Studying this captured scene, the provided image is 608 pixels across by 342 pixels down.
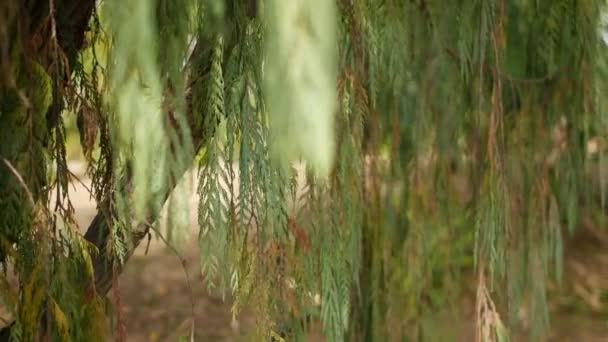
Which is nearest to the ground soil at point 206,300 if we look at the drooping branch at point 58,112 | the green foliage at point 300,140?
the green foliage at point 300,140

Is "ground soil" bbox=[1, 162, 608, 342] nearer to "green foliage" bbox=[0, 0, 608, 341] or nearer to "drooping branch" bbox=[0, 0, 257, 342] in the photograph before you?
"green foliage" bbox=[0, 0, 608, 341]

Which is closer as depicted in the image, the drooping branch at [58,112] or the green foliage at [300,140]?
the green foliage at [300,140]

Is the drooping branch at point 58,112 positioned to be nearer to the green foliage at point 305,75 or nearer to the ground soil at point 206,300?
the green foliage at point 305,75

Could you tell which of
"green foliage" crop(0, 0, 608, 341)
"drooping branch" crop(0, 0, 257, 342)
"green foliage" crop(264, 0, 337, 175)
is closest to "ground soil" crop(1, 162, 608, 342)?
"green foliage" crop(0, 0, 608, 341)

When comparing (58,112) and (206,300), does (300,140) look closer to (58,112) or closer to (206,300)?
(58,112)

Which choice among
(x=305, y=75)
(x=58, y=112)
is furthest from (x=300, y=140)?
(x=58, y=112)

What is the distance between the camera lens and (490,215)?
1669 millimetres

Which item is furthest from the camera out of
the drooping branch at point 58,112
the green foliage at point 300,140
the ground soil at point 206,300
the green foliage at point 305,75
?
the ground soil at point 206,300

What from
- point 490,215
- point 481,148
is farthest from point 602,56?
point 490,215

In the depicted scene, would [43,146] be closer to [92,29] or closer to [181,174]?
Result: [92,29]

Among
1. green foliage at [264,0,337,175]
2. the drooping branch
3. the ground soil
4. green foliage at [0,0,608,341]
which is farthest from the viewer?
the ground soil

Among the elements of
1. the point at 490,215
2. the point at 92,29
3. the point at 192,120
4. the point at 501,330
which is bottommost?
the point at 501,330

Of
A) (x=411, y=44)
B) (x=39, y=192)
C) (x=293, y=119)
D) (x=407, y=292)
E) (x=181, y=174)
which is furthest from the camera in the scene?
(x=407, y=292)

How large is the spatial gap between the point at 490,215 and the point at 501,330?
185mm
